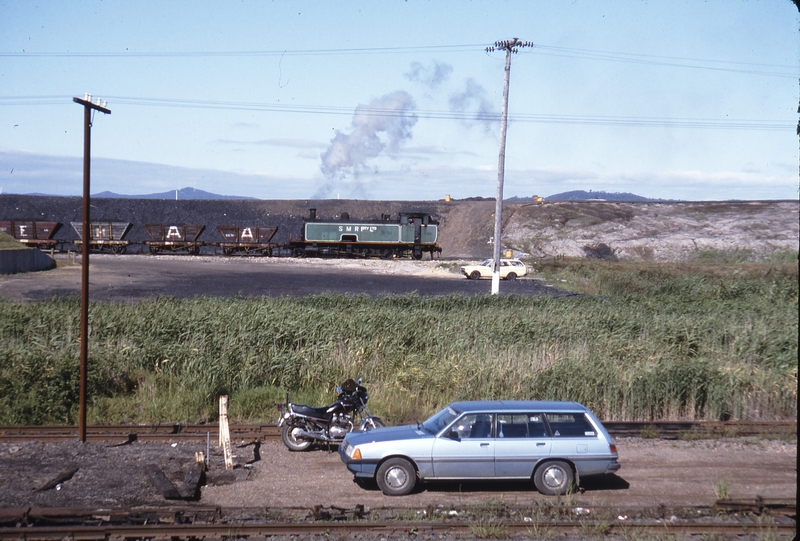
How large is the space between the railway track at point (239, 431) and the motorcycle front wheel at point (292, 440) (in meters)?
0.90

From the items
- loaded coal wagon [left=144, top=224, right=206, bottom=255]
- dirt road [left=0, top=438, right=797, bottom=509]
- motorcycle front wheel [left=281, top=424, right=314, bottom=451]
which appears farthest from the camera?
→ loaded coal wagon [left=144, top=224, right=206, bottom=255]

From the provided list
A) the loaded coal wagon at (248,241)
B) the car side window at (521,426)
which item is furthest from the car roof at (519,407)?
the loaded coal wagon at (248,241)

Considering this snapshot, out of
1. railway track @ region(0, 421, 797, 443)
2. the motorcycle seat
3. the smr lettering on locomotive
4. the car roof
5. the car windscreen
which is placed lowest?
railway track @ region(0, 421, 797, 443)

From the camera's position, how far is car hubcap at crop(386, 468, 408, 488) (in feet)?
30.8

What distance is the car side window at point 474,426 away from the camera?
31.0ft

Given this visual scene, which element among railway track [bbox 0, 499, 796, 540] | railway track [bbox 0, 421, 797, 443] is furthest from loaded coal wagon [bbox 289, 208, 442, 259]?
railway track [bbox 0, 499, 796, 540]

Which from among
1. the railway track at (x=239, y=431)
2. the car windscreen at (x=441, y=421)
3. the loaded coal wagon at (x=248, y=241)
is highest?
the loaded coal wagon at (x=248, y=241)

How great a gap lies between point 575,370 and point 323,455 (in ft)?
20.3

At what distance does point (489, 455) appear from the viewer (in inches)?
366

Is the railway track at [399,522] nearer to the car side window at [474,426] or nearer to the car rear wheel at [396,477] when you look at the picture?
the car rear wheel at [396,477]

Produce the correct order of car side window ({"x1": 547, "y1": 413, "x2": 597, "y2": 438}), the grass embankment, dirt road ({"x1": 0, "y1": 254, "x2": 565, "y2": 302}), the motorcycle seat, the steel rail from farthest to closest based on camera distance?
dirt road ({"x1": 0, "y1": 254, "x2": 565, "y2": 302})
the grass embankment
the motorcycle seat
car side window ({"x1": 547, "y1": 413, "x2": 597, "y2": 438})
the steel rail

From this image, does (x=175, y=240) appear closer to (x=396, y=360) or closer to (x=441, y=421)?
(x=396, y=360)

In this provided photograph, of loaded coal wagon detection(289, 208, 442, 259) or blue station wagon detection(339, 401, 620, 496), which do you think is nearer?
blue station wagon detection(339, 401, 620, 496)

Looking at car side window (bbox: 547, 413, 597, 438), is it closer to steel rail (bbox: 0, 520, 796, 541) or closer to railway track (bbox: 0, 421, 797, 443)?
steel rail (bbox: 0, 520, 796, 541)
